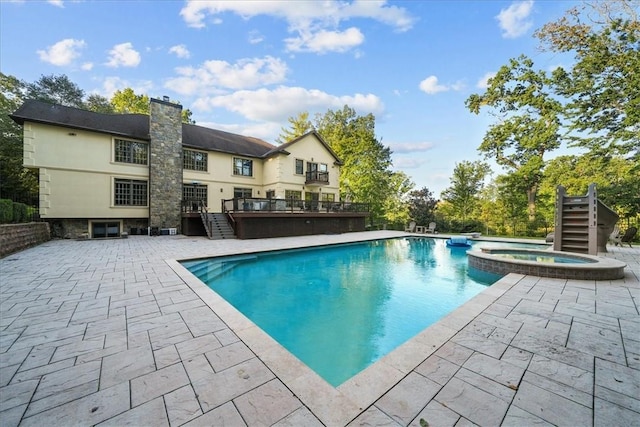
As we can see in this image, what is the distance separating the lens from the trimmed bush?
842 centimetres

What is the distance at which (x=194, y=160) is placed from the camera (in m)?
17.1

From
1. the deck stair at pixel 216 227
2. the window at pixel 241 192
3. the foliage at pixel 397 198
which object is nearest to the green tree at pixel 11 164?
the deck stair at pixel 216 227

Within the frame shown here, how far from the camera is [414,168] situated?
88.6ft

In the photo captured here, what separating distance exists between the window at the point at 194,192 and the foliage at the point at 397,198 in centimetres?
1607

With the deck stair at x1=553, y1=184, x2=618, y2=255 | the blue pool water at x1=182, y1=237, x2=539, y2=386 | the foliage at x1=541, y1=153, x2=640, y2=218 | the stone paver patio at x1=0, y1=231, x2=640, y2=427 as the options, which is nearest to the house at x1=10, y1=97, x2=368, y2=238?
the blue pool water at x1=182, y1=237, x2=539, y2=386

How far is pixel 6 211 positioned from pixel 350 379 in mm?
12810

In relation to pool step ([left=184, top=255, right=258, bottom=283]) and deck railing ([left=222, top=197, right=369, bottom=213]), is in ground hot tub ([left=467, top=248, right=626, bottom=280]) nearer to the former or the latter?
pool step ([left=184, top=255, right=258, bottom=283])

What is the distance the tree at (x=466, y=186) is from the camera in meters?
23.0

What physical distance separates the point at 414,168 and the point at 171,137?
73.4 ft

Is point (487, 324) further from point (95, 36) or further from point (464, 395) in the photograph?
point (95, 36)

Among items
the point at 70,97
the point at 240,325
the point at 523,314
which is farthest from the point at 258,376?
the point at 70,97

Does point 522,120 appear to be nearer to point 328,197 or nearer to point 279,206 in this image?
point 328,197

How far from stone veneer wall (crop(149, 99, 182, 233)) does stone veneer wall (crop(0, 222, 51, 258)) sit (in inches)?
173

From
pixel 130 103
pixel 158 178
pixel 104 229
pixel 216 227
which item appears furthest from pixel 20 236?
pixel 130 103
